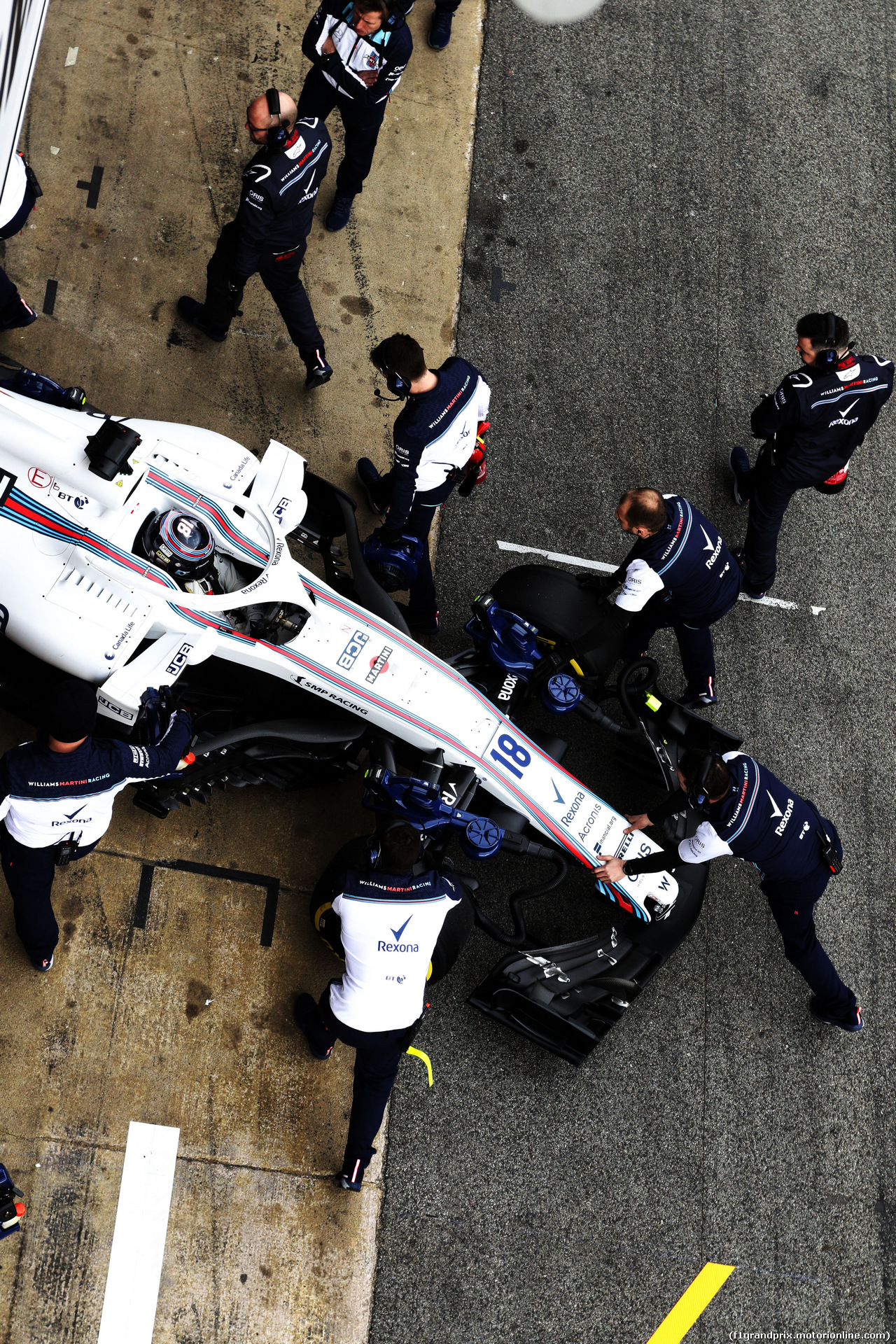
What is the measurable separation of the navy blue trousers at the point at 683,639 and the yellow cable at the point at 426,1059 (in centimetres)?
250

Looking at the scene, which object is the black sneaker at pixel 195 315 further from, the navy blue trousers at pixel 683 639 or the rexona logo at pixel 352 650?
the navy blue trousers at pixel 683 639

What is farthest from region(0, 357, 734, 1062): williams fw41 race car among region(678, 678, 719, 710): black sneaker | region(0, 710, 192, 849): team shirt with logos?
region(678, 678, 719, 710): black sneaker

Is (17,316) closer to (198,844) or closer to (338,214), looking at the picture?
(338,214)

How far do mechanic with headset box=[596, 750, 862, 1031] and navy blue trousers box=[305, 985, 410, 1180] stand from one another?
136 centimetres

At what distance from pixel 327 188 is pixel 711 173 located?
2.97 m

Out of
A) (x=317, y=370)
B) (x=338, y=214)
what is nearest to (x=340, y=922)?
(x=317, y=370)

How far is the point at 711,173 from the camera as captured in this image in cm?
798

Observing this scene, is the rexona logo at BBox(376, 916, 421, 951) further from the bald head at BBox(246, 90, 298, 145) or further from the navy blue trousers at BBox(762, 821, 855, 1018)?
the bald head at BBox(246, 90, 298, 145)

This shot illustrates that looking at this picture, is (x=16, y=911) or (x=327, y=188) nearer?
(x=16, y=911)

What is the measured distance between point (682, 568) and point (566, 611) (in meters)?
0.65

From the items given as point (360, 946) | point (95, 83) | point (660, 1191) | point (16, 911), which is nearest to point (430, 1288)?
point (660, 1191)

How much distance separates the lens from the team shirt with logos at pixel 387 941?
461 cm

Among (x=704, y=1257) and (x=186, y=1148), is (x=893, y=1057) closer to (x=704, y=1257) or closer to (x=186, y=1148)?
(x=704, y=1257)

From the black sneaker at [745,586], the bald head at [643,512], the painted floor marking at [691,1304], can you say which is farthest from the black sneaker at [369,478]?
the painted floor marking at [691,1304]
